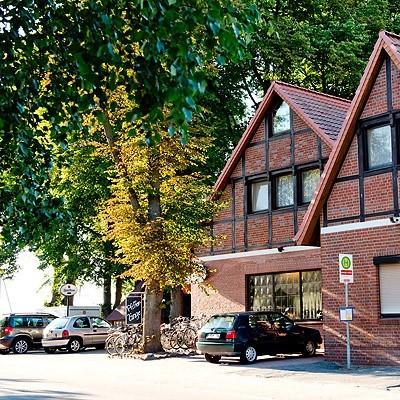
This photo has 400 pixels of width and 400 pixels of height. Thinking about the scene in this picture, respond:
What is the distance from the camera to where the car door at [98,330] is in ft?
103

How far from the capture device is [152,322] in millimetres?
24797

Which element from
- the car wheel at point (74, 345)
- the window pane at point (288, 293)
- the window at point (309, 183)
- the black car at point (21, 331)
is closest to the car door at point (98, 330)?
the car wheel at point (74, 345)

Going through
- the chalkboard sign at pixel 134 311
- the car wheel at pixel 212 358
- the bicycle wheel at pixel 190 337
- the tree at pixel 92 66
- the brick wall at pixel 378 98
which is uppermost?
the brick wall at pixel 378 98

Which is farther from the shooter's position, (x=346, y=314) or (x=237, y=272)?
(x=237, y=272)

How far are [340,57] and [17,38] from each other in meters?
24.9

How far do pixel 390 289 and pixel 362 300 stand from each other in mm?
845

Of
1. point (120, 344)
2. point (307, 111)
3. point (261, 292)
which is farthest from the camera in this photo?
point (261, 292)

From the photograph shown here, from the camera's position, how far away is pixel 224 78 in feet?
111

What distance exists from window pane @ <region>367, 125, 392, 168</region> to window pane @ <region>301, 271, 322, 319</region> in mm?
6505

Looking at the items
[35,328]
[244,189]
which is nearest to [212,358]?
[244,189]

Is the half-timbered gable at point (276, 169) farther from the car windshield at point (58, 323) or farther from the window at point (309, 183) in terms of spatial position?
the car windshield at point (58, 323)

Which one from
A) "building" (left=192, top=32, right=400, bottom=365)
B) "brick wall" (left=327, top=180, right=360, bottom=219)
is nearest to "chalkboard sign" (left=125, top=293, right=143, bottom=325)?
"building" (left=192, top=32, right=400, bottom=365)

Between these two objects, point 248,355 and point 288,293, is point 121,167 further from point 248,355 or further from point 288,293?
point 248,355

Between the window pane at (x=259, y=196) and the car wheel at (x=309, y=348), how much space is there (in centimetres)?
572
